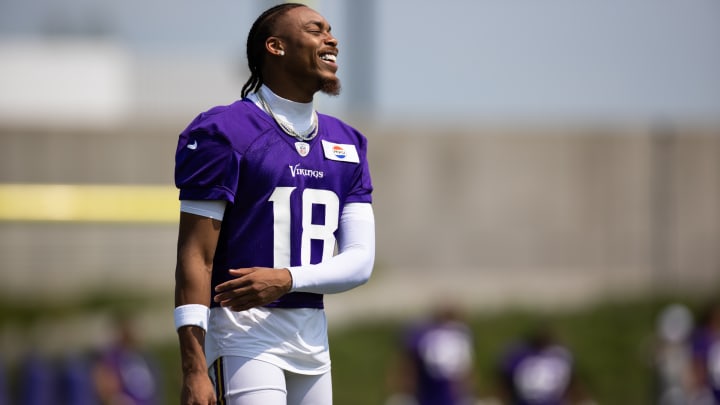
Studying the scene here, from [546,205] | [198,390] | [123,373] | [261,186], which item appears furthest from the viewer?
[546,205]

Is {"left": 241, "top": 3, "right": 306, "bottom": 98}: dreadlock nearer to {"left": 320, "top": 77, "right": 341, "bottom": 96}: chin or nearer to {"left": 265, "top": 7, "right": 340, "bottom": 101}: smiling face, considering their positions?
{"left": 265, "top": 7, "right": 340, "bottom": 101}: smiling face

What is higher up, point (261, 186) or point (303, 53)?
point (303, 53)

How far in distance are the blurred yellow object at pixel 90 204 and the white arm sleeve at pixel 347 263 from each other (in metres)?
11.4

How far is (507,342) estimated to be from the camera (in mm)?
19234

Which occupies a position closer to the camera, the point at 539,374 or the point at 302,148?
the point at 302,148

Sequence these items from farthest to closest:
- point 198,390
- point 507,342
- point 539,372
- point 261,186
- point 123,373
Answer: point 507,342 < point 539,372 < point 123,373 < point 261,186 < point 198,390

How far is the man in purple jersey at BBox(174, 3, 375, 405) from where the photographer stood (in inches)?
139

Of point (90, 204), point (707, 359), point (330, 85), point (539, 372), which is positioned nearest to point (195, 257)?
point (330, 85)

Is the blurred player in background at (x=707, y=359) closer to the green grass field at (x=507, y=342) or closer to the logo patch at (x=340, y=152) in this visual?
the green grass field at (x=507, y=342)

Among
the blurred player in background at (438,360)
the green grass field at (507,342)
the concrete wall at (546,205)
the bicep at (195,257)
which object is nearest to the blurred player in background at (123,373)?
the blurred player in background at (438,360)

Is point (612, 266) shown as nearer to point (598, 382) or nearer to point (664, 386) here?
point (598, 382)

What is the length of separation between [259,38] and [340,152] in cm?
44

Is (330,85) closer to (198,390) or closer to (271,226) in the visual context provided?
(271,226)

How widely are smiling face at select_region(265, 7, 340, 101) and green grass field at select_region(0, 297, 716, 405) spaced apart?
13.7m
